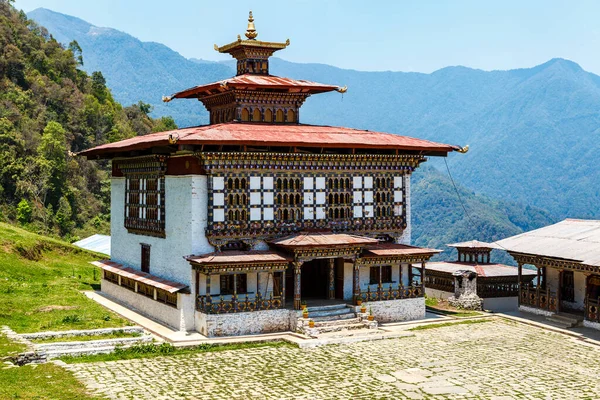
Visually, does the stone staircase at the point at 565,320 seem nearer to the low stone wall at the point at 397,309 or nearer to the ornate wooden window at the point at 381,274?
the low stone wall at the point at 397,309

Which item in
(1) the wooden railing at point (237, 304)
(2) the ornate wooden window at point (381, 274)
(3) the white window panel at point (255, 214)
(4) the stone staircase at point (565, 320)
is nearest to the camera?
(1) the wooden railing at point (237, 304)

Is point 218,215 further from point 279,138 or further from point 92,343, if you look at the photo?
point 92,343

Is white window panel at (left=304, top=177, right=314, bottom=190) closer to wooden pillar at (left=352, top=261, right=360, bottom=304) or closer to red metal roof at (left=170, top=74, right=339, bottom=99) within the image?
wooden pillar at (left=352, top=261, right=360, bottom=304)

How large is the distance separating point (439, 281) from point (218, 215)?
10.7 metres

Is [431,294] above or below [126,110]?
below

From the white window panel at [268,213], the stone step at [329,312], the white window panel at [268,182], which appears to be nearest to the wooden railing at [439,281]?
the stone step at [329,312]

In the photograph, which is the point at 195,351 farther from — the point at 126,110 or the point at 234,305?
the point at 126,110

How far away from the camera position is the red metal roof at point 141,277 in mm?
24906

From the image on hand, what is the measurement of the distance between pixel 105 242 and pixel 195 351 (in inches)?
877

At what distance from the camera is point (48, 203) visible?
5503 cm

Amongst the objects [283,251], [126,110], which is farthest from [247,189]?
[126,110]

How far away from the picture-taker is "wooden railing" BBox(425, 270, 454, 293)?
100ft

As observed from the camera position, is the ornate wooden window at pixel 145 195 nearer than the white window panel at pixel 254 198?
Answer: No

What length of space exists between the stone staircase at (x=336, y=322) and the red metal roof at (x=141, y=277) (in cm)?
409
